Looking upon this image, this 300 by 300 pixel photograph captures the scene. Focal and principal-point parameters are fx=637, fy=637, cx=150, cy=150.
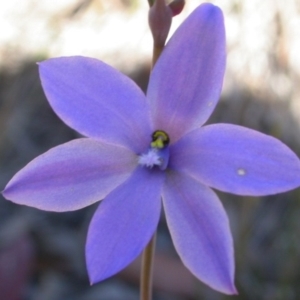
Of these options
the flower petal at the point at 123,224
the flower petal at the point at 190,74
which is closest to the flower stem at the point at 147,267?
the flower petal at the point at 123,224

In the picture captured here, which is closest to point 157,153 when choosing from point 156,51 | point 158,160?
point 158,160

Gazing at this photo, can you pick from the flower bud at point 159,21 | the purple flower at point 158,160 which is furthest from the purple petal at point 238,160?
the flower bud at point 159,21

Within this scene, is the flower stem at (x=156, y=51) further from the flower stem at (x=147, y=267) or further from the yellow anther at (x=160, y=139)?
the flower stem at (x=147, y=267)

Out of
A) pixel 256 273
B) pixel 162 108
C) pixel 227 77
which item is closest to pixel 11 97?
pixel 227 77

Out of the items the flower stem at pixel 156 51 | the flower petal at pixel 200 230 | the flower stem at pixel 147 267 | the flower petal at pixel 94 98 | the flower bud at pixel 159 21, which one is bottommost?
the flower stem at pixel 147 267

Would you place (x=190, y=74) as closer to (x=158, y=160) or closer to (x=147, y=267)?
(x=158, y=160)

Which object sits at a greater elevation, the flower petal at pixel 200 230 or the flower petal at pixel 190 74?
the flower petal at pixel 190 74

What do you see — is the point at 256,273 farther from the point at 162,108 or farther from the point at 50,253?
the point at 162,108

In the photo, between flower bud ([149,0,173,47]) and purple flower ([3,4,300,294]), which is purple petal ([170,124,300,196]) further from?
flower bud ([149,0,173,47])
